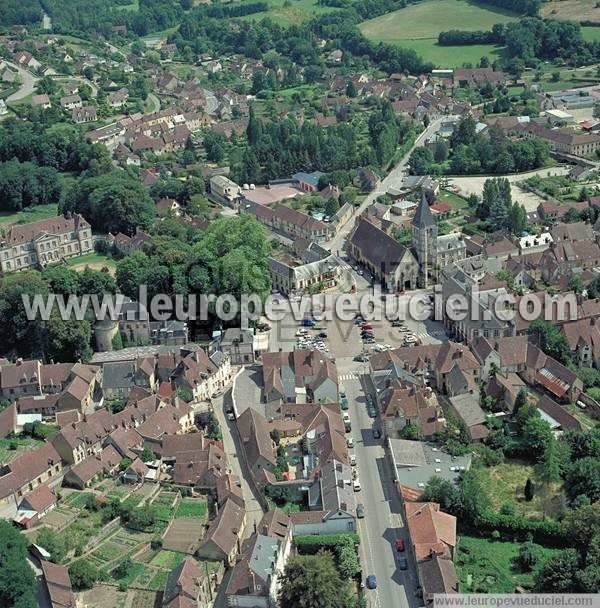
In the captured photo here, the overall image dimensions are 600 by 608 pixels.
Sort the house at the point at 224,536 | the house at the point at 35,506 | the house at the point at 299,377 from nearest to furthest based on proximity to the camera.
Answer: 1. the house at the point at 224,536
2. the house at the point at 35,506
3. the house at the point at 299,377

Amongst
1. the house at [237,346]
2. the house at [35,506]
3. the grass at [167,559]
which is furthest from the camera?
the house at [237,346]

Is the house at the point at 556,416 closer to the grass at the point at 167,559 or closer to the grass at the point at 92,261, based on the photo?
the grass at the point at 167,559

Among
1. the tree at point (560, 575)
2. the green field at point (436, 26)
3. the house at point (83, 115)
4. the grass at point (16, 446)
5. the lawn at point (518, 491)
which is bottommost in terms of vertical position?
the grass at point (16, 446)

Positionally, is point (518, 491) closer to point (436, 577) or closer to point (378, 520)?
point (378, 520)

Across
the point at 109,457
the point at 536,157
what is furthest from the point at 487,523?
the point at 536,157

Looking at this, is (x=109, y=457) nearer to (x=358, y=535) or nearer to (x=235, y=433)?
(x=235, y=433)

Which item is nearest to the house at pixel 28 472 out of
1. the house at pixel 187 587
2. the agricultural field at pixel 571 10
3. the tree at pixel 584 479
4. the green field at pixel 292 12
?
the house at pixel 187 587

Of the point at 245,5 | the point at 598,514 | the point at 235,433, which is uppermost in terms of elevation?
the point at 245,5
